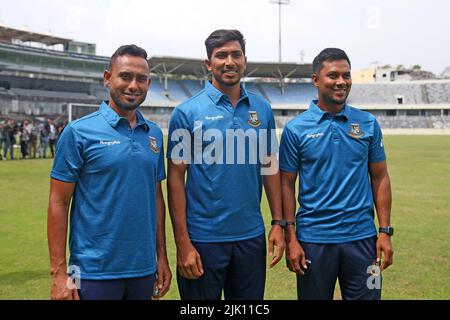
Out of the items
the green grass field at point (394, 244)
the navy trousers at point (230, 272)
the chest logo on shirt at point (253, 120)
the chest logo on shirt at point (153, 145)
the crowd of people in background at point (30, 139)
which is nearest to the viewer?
the chest logo on shirt at point (153, 145)

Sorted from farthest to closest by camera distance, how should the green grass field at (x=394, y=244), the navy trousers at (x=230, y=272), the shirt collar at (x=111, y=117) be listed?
1. the green grass field at (x=394, y=244)
2. the navy trousers at (x=230, y=272)
3. the shirt collar at (x=111, y=117)

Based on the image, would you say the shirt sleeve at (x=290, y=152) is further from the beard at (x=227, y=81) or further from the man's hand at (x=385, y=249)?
the man's hand at (x=385, y=249)

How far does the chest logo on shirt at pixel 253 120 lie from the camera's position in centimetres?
321

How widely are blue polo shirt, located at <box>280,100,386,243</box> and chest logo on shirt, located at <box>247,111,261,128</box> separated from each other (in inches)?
9.1

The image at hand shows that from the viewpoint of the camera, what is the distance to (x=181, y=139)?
3.12 metres

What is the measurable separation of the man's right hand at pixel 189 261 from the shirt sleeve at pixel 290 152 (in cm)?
87

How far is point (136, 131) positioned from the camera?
9.30ft

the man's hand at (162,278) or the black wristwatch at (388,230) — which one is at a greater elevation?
the black wristwatch at (388,230)

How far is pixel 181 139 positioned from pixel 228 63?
0.60 metres

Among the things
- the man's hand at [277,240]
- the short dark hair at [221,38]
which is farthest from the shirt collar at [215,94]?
the man's hand at [277,240]

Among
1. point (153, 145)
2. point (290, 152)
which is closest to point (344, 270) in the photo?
point (290, 152)

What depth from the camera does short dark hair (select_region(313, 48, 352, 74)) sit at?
329 centimetres

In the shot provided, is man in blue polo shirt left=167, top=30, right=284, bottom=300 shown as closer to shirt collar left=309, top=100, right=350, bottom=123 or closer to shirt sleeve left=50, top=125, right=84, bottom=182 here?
shirt collar left=309, top=100, right=350, bottom=123
